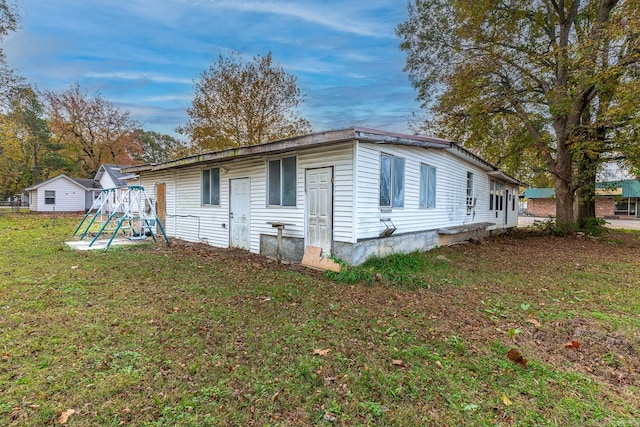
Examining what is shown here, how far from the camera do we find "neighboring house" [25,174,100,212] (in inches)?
1153

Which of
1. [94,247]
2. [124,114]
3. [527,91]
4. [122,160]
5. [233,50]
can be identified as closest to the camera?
[94,247]

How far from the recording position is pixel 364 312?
448cm

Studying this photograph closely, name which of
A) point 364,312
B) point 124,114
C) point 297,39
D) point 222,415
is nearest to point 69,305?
point 222,415

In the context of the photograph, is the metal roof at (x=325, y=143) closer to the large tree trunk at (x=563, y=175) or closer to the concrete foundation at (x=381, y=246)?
the concrete foundation at (x=381, y=246)

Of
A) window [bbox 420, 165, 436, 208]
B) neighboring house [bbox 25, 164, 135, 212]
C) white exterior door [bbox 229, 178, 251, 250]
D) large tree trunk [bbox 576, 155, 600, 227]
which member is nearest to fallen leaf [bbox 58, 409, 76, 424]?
white exterior door [bbox 229, 178, 251, 250]

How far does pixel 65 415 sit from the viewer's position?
2.25 meters

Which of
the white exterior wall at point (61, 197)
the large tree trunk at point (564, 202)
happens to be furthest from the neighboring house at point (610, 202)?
the white exterior wall at point (61, 197)

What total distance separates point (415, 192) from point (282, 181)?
3.62m

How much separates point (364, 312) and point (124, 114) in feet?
125

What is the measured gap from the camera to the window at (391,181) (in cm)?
727

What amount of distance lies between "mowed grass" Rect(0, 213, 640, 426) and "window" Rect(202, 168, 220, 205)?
406cm

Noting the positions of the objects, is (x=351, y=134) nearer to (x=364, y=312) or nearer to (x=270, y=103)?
(x=364, y=312)

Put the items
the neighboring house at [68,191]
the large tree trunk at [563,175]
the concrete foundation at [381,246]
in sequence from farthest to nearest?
the neighboring house at [68,191]
the large tree trunk at [563,175]
the concrete foundation at [381,246]

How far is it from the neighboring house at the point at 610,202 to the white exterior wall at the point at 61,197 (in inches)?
1688
